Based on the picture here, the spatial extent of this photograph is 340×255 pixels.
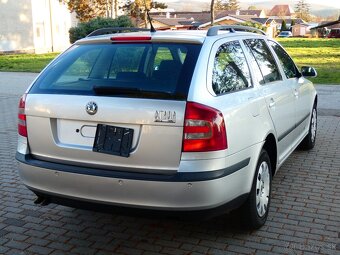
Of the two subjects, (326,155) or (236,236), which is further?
(326,155)

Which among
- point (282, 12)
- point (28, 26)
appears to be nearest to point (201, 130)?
point (28, 26)

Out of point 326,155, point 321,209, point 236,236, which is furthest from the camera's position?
point 326,155

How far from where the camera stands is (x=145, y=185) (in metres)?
3.32

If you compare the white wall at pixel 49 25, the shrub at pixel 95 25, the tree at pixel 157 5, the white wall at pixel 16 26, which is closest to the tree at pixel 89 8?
the white wall at pixel 49 25

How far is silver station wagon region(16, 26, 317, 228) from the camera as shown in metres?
3.30

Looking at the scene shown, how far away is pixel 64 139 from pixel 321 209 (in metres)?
2.59

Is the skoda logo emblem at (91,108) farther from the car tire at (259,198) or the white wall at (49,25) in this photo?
the white wall at (49,25)

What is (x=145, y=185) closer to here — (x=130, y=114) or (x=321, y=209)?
(x=130, y=114)

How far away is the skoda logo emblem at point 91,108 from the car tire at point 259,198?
4.66 feet

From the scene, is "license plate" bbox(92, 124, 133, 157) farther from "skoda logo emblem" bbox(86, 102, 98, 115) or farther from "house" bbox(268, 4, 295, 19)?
"house" bbox(268, 4, 295, 19)

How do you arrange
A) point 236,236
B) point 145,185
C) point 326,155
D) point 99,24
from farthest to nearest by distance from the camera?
point 99,24 → point 326,155 → point 236,236 → point 145,185

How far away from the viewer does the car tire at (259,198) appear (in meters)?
3.91

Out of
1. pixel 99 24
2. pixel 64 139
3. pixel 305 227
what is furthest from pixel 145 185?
pixel 99 24

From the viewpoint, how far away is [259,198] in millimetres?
4137
